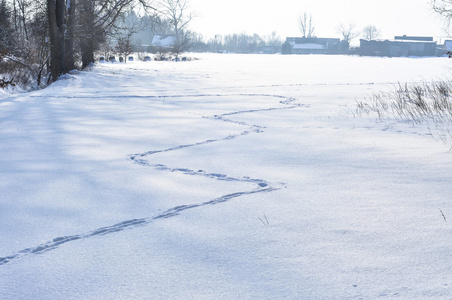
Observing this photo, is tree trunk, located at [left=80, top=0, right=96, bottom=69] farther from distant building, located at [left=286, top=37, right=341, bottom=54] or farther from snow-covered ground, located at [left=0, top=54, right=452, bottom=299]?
distant building, located at [left=286, top=37, right=341, bottom=54]

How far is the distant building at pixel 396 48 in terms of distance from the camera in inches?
3150

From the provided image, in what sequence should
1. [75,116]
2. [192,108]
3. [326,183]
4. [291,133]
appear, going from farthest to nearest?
[192,108] → [75,116] → [291,133] → [326,183]

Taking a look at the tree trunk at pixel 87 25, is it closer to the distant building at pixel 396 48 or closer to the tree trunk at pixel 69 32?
the tree trunk at pixel 69 32

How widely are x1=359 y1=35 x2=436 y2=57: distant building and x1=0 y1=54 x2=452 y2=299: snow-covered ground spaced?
8089cm

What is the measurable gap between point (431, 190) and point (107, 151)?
2.63 m

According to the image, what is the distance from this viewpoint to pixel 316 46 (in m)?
102

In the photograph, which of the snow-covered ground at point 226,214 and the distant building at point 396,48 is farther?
the distant building at point 396,48

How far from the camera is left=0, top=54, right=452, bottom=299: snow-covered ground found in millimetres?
1653

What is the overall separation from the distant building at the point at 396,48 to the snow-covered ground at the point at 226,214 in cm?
8089

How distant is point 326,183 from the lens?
9.62 feet

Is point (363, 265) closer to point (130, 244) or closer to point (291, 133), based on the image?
point (130, 244)

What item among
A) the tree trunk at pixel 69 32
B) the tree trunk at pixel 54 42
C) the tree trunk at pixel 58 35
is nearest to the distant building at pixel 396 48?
the tree trunk at pixel 69 32

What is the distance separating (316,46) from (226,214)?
4105 inches

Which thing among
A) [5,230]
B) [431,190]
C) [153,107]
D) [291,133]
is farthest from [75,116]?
[431,190]
